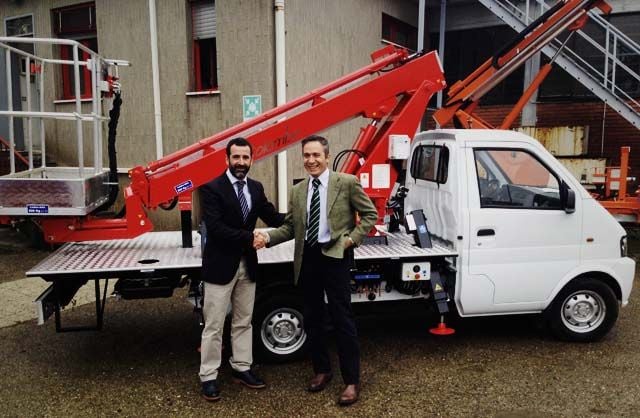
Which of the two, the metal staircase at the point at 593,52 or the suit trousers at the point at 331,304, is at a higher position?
the metal staircase at the point at 593,52

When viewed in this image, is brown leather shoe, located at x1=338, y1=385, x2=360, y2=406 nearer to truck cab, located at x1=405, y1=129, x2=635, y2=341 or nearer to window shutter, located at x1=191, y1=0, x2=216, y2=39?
truck cab, located at x1=405, y1=129, x2=635, y2=341

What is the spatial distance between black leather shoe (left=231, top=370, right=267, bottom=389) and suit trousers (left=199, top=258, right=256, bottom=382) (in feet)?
0.16

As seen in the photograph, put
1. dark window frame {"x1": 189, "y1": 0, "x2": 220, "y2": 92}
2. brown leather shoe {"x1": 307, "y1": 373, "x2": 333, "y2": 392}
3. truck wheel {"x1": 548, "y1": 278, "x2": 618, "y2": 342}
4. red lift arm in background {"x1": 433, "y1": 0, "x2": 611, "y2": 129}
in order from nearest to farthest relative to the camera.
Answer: brown leather shoe {"x1": 307, "y1": 373, "x2": 333, "y2": 392}, truck wheel {"x1": 548, "y1": 278, "x2": 618, "y2": 342}, red lift arm in background {"x1": 433, "y1": 0, "x2": 611, "y2": 129}, dark window frame {"x1": 189, "y1": 0, "x2": 220, "y2": 92}

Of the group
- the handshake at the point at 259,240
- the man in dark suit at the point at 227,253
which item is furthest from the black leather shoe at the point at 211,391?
the handshake at the point at 259,240

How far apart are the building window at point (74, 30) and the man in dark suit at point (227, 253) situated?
28.7ft

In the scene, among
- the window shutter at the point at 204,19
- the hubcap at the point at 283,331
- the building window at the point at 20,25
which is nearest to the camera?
the hubcap at the point at 283,331

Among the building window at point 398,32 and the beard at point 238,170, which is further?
the building window at point 398,32

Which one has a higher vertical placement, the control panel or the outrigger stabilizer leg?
the control panel

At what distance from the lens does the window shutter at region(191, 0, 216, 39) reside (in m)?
10.4

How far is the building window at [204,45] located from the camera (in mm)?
10461

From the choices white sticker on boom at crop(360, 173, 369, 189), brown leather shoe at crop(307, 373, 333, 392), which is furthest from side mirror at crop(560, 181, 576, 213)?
brown leather shoe at crop(307, 373, 333, 392)

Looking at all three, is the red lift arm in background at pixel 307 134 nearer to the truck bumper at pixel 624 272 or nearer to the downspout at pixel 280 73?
the truck bumper at pixel 624 272

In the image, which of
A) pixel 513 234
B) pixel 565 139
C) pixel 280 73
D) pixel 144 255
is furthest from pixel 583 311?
pixel 565 139

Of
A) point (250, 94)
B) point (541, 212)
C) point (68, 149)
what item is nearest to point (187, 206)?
point (541, 212)
